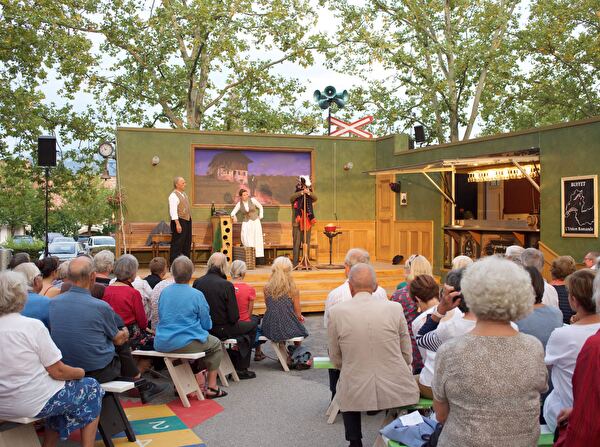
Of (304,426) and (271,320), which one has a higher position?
(271,320)

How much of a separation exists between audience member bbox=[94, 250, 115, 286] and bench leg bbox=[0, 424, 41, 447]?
223 centimetres

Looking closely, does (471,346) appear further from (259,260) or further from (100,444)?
(259,260)

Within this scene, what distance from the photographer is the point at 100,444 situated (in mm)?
4820

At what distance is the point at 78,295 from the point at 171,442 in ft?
4.03

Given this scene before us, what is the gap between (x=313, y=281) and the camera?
37.4ft

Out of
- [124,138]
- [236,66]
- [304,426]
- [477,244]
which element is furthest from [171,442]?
[236,66]

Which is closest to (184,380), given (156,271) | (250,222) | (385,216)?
(156,271)

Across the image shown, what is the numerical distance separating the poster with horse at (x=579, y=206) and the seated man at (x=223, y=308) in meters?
5.79

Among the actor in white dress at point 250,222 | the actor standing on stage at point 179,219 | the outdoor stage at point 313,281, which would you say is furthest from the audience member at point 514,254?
the actor in white dress at point 250,222

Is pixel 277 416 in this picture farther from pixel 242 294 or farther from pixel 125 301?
pixel 242 294

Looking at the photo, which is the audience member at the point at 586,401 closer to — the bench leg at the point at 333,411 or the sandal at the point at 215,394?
the bench leg at the point at 333,411

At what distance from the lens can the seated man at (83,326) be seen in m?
4.55

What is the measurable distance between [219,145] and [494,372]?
1234 cm

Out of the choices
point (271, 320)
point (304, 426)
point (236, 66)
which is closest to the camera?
point (304, 426)
